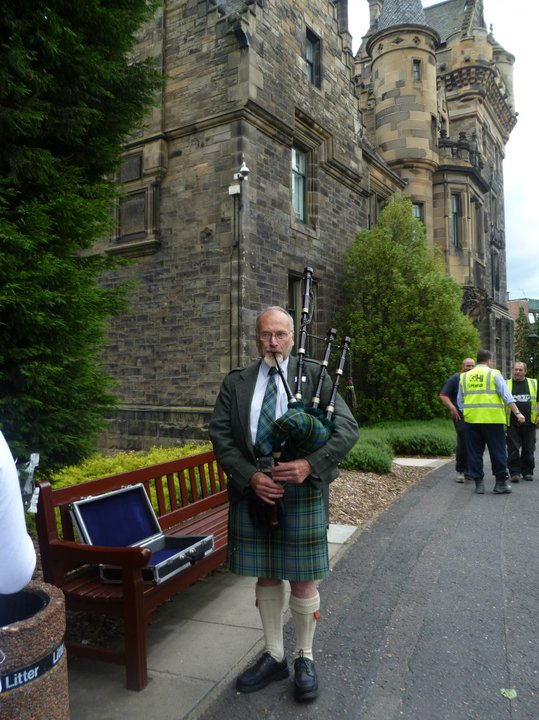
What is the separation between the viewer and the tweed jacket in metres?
2.91

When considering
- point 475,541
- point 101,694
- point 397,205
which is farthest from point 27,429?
point 397,205

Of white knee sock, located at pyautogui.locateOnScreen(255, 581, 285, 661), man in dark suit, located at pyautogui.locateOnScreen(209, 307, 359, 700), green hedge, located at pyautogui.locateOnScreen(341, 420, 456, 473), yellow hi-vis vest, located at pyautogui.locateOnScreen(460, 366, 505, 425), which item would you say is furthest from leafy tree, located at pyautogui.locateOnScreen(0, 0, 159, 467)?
green hedge, located at pyautogui.locateOnScreen(341, 420, 456, 473)

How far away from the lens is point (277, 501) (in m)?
2.93

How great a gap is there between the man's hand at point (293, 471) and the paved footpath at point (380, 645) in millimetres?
1194

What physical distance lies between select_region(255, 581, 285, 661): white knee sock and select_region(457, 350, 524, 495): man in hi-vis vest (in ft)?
18.9

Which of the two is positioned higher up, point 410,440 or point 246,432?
point 246,432

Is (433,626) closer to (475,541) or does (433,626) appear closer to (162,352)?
(475,541)

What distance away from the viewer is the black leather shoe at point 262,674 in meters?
2.98

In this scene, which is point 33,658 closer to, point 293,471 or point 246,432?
point 293,471

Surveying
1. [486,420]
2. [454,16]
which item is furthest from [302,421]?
[454,16]

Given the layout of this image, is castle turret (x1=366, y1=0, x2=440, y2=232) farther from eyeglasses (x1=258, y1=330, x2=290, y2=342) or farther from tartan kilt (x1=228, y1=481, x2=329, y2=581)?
tartan kilt (x1=228, y1=481, x2=329, y2=581)

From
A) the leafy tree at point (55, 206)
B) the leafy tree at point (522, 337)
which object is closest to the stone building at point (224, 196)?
the leafy tree at point (55, 206)

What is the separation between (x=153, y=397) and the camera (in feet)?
45.6

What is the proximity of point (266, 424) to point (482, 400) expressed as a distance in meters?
6.04
